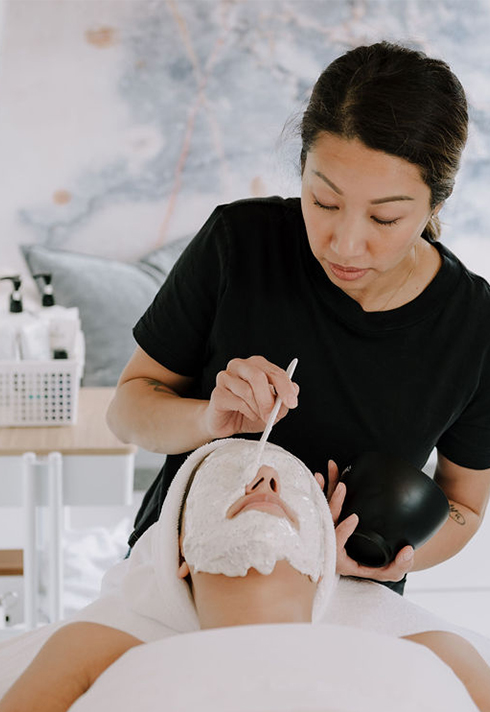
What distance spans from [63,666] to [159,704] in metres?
0.24

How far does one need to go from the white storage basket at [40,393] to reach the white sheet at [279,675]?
4.35ft

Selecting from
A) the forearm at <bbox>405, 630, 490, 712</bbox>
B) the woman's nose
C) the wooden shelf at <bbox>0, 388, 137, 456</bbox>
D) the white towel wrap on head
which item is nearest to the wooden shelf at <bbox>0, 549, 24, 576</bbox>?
the wooden shelf at <bbox>0, 388, 137, 456</bbox>

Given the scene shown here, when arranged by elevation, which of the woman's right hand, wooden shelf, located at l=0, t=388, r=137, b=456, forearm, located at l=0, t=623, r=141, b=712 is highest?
the woman's right hand

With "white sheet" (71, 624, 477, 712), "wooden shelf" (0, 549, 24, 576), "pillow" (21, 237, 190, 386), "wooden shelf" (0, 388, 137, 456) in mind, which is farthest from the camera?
"pillow" (21, 237, 190, 386)

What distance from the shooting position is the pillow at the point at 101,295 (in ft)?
9.57

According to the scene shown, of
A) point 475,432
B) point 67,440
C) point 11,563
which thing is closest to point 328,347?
point 475,432

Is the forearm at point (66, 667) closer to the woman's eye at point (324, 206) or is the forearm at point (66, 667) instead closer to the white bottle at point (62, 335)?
the woman's eye at point (324, 206)

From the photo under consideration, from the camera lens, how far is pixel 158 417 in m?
1.22

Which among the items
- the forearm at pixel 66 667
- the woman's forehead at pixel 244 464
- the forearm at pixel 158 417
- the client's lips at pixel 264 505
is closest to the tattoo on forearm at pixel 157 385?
the forearm at pixel 158 417

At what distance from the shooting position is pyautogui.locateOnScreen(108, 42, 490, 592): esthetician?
3.89ft

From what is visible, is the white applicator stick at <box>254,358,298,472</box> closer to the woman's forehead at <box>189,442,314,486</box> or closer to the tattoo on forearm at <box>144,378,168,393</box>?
the woman's forehead at <box>189,442,314,486</box>

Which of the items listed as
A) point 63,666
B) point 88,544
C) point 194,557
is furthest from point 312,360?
point 88,544

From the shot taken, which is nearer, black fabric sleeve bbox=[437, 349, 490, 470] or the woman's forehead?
the woman's forehead

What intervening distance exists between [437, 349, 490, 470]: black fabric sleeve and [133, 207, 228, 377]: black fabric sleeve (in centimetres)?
42
